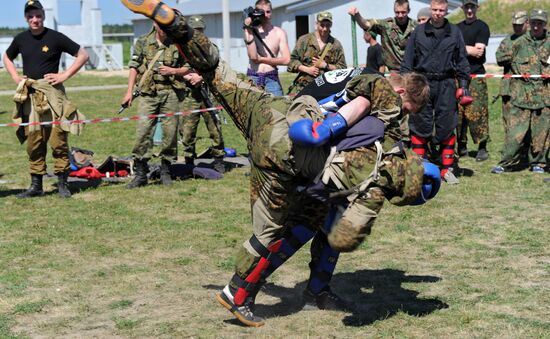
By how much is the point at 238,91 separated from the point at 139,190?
5052 millimetres

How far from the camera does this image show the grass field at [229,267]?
562 cm

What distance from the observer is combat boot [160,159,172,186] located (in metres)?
10.6

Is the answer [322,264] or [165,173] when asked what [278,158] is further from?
[165,173]

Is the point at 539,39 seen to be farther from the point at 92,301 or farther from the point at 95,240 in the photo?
the point at 92,301

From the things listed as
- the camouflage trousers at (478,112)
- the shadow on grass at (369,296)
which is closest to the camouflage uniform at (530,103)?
the camouflage trousers at (478,112)

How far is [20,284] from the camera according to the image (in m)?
6.55

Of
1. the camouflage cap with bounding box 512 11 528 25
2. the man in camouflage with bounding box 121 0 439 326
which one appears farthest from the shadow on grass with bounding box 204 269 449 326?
the camouflage cap with bounding box 512 11 528 25

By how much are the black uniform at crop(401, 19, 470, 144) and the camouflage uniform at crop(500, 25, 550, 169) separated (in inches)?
49.9

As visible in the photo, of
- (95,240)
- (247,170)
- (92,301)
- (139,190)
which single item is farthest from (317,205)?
(247,170)

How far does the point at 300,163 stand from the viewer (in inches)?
204

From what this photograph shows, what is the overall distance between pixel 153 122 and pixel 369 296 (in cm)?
489

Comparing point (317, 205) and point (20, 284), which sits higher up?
point (317, 205)

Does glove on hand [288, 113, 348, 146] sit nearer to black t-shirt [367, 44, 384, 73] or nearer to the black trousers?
the black trousers

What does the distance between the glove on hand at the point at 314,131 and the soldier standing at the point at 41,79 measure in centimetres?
533
